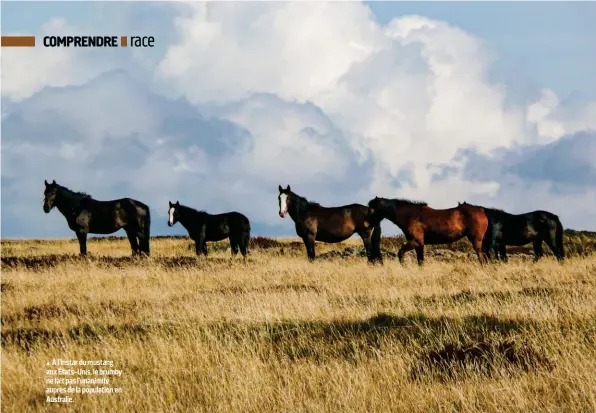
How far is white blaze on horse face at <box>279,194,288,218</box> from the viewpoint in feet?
75.0

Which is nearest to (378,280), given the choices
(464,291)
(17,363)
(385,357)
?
(464,291)

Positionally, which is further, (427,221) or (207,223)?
(207,223)

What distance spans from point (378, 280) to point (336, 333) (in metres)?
6.82

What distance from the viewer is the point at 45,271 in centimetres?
2023

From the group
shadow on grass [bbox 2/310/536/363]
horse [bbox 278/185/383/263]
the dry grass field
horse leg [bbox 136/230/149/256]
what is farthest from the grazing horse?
shadow on grass [bbox 2/310/536/363]

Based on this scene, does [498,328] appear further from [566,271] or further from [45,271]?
[45,271]

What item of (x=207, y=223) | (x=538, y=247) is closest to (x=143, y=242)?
(x=207, y=223)

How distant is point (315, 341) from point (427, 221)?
43.3 feet

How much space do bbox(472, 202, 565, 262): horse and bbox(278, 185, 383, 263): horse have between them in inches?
163

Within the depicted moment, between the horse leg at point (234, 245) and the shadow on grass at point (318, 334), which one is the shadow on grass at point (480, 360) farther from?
the horse leg at point (234, 245)

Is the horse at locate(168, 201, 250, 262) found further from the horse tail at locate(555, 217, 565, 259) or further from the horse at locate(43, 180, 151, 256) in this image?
the horse tail at locate(555, 217, 565, 259)

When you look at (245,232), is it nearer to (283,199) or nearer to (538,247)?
(283,199)

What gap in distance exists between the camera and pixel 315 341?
9383mm

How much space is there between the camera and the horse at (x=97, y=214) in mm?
25297
